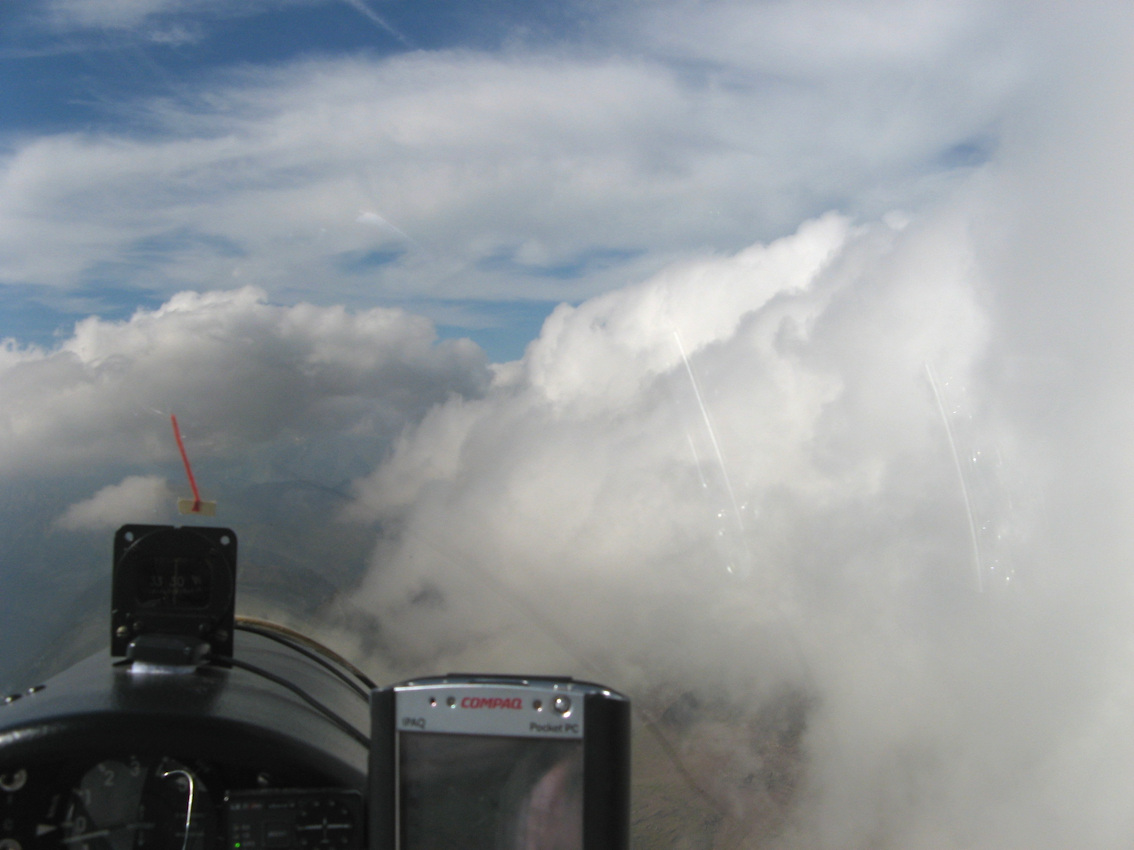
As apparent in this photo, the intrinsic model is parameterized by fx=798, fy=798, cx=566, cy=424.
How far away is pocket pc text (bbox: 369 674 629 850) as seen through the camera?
3.37 feet

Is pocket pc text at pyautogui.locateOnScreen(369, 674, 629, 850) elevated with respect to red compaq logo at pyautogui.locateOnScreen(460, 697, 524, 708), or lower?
lower

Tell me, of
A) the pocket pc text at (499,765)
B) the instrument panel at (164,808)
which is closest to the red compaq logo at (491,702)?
the pocket pc text at (499,765)

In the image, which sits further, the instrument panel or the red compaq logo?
the instrument panel

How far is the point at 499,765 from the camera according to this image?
1054 mm

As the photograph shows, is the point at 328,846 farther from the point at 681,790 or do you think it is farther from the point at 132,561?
the point at 681,790

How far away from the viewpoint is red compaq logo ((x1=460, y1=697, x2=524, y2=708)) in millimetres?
1031

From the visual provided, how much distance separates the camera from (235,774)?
121cm

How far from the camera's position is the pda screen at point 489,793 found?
1.04 m

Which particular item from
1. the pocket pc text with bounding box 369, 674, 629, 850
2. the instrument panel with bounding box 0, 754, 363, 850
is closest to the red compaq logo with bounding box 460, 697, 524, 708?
the pocket pc text with bounding box 369, 674, 629, 850

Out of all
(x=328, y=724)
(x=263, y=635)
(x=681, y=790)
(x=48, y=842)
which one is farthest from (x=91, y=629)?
(x=681, y=790)

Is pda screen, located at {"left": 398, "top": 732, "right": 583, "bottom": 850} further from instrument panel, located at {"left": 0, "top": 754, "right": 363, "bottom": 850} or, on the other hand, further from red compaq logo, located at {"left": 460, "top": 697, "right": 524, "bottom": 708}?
instrument panel, located at {"left": 0, "top": 754, "right": 363, "bottom": 850}

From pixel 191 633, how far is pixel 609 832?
2.73ft

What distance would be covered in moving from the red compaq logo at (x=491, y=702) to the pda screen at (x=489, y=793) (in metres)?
0.05

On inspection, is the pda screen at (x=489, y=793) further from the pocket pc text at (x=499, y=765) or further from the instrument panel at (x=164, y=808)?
the instrument panel at (x=164, y=808)
